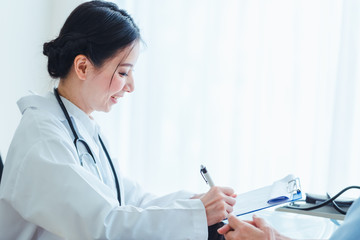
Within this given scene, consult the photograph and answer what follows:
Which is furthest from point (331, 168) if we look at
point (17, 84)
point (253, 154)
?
point (17, 84)

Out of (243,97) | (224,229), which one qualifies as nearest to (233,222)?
(224,229)

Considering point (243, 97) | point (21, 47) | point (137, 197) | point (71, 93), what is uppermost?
point (21, 47)

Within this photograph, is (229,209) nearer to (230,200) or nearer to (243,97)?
(230,200)

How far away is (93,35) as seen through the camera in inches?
50.6

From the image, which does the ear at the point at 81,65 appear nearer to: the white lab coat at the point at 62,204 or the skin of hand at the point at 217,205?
the white lab coat at the point at 62,204

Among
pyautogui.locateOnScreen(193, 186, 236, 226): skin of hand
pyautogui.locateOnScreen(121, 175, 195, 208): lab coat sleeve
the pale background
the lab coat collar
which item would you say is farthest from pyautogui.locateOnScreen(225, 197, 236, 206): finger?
the pale background

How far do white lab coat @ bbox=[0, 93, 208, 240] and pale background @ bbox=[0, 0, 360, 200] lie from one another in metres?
1.25

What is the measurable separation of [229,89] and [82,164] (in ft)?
4.34

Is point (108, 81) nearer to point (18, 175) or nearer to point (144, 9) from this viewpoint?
point (18, 175)

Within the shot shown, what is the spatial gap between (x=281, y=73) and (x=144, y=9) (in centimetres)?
92

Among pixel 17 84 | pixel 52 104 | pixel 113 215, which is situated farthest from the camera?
pixel 17 84

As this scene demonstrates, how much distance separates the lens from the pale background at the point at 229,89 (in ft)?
7.00

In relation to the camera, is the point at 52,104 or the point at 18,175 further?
the point at 52,104

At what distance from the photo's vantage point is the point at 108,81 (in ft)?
4.46
